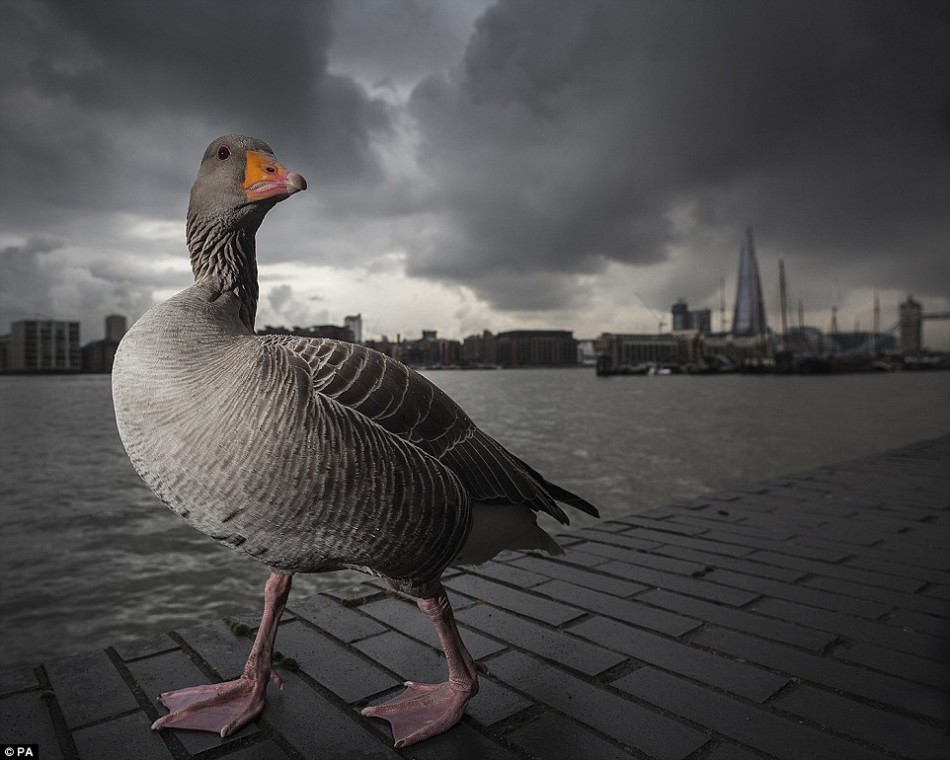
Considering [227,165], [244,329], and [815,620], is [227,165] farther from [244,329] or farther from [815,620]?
[815,620]

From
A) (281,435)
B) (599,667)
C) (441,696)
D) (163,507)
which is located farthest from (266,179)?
(163,507)

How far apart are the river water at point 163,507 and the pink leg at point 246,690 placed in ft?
11.0

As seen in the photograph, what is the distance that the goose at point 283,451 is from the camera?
220 centimetres

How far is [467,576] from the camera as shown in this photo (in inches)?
180

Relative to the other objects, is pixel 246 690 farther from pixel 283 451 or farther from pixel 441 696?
pixel 283 451

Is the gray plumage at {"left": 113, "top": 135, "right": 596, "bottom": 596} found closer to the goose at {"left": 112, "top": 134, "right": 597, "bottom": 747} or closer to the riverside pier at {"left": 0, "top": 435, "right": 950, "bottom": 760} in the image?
the goose at {"left": 112, "top": 134, "right": 597, "bottom": 747}

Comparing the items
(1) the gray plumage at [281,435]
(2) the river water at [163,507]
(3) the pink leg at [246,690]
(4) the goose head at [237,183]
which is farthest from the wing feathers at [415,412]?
(2) the river water at [163,507]

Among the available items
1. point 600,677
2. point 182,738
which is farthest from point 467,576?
point 182,738

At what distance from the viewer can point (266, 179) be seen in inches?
96.3

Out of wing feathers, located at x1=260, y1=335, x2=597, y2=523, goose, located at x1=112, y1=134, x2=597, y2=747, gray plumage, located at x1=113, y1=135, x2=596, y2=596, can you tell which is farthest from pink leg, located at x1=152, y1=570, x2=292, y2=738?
wing feathers, located at x1=260, y1=335, x2=597, y2=523

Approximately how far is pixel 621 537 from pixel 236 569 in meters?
4.84

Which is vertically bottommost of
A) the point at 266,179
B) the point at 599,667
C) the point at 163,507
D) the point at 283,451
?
the point at 163,507

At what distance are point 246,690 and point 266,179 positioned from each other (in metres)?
2.26

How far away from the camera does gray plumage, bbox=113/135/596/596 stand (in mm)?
2191
